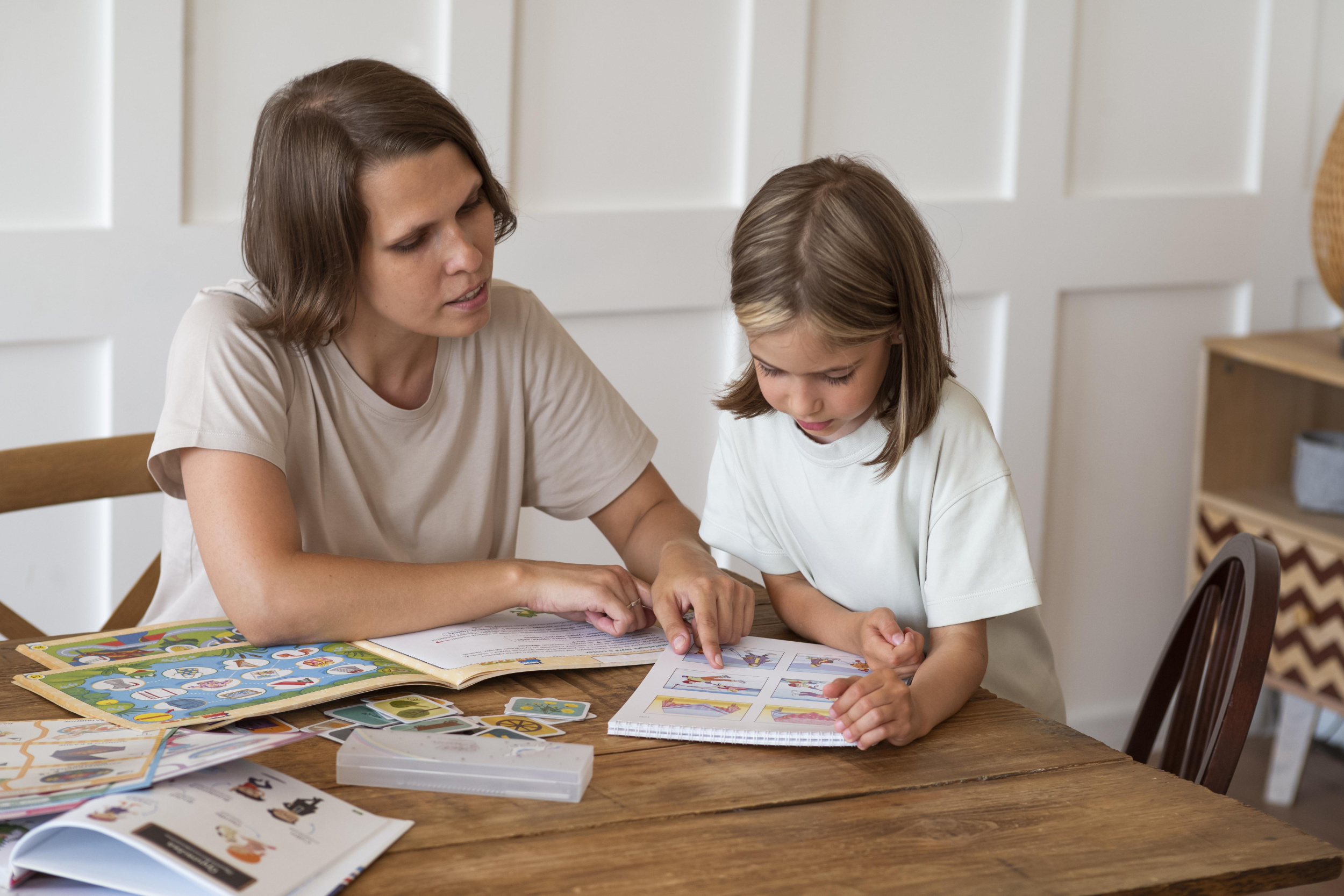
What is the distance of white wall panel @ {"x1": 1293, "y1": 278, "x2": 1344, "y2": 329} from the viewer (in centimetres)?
286

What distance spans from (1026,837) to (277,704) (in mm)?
565

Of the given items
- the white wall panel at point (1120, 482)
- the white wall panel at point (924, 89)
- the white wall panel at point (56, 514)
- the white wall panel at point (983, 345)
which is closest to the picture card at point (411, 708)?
the white wall panel at point (56, 514)

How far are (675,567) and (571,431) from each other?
0.34 meters

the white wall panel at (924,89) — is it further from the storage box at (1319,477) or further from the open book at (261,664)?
the open book at (261,664)

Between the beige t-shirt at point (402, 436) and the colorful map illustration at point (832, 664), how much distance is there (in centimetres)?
45

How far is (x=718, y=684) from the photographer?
3.69 ft

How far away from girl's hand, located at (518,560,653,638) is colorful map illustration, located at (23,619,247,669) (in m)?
0.27

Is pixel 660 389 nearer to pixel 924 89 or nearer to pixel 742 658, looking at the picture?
pixel 924 89

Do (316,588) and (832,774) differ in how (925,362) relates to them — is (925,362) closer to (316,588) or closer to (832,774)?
(832,774)

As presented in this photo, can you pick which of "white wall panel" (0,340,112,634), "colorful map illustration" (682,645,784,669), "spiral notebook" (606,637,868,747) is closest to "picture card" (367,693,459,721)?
"spiral notebook" (606,637,868,747)

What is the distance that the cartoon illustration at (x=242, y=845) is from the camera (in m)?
0.78

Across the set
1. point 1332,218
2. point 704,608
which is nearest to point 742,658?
point 704,608

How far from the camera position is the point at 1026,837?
0.89m

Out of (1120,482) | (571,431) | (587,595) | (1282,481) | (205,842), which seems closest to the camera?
(205,842)
